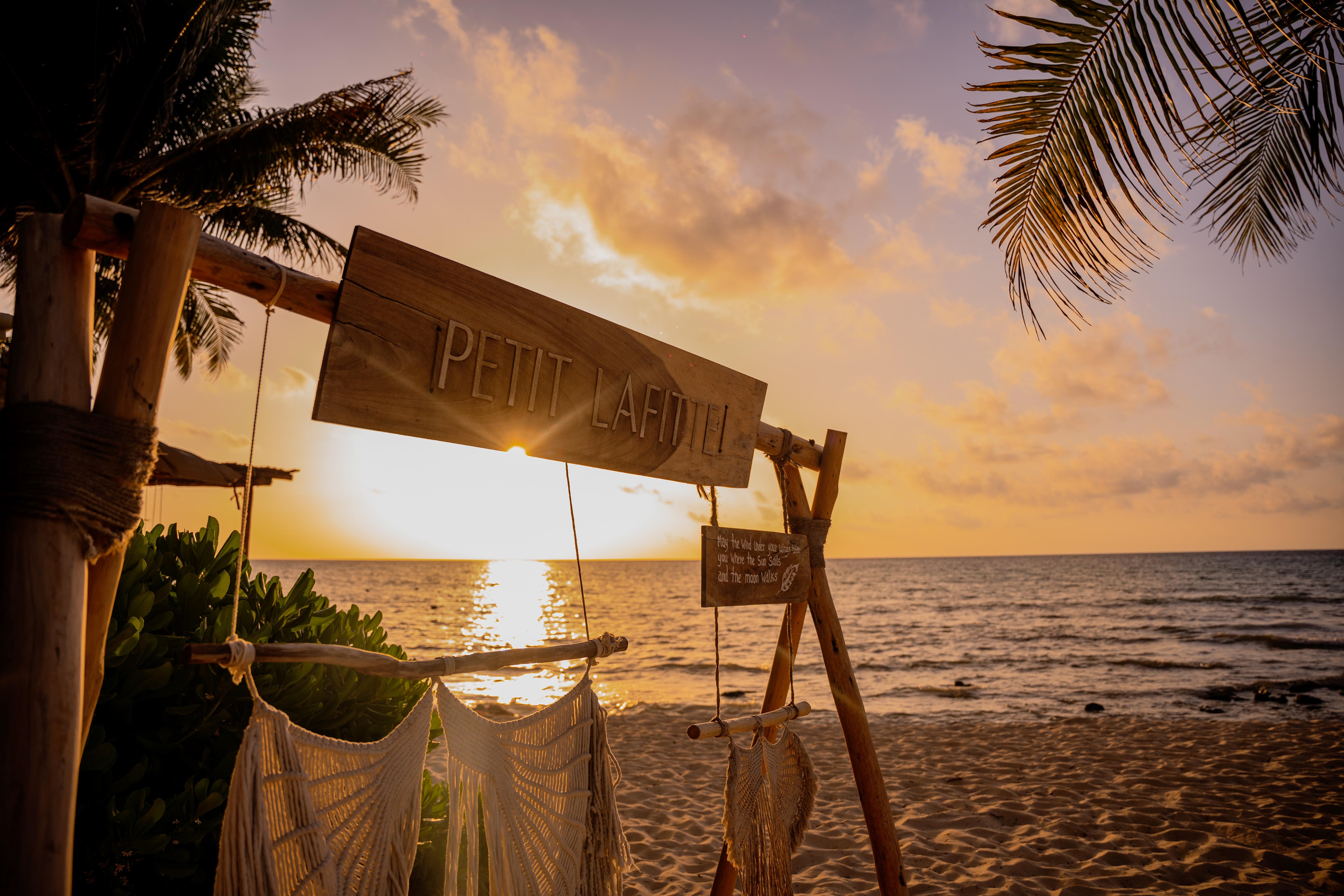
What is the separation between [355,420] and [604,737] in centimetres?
123

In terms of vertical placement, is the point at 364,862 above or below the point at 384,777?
below

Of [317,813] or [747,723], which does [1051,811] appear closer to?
[747,723]

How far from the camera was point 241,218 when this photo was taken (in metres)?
9.55

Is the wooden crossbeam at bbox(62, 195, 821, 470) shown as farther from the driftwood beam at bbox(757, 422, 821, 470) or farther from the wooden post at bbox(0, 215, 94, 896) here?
the driftwood beam at bbox(757, 422, 821, 470)

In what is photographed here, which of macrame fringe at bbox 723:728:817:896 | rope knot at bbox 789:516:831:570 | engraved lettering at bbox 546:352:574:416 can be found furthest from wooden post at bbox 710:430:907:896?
engraved lettering at bbox 546:352:574:416

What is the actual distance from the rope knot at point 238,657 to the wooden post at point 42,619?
26cm

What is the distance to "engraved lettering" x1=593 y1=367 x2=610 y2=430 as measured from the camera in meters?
2.05

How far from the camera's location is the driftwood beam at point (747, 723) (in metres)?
2.34

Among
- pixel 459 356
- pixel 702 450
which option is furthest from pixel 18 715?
pixel 702 450

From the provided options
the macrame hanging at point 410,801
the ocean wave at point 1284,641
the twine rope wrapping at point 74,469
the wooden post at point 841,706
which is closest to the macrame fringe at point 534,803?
the macrame hanging at point 410,801

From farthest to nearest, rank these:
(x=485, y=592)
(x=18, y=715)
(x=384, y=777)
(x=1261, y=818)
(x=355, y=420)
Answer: (x=485, y=592) → (x=1261, y=818) → (x=384, y=777) → (x=355, y=420) → (x=18, y=715)

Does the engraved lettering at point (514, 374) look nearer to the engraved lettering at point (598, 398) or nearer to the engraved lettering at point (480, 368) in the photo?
the engraved lettering at point (480, 368)

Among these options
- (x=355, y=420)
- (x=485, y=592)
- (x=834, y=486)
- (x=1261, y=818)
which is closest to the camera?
(x=355, y=420)

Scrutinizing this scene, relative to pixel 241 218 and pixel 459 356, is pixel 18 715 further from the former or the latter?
pixel 241 218
